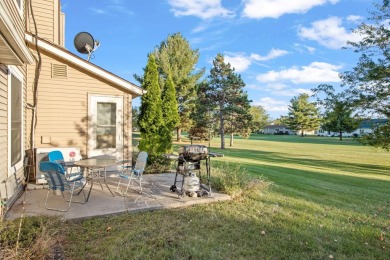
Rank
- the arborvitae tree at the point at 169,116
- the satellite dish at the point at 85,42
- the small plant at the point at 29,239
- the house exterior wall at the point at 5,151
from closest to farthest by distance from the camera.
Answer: the small plant at the point at 29,239 < the house exterior wall at the point at 5,151 < the satellite dish at the point at 85,42 < the arborvitae tree at the point at 169,116

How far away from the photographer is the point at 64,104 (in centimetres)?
651

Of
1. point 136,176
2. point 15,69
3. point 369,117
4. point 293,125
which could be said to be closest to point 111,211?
point 136,176

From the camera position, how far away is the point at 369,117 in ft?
42.9

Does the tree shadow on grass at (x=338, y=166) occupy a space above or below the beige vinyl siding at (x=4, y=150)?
below

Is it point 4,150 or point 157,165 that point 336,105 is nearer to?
point 157,165

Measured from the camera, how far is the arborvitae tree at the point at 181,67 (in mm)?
26266

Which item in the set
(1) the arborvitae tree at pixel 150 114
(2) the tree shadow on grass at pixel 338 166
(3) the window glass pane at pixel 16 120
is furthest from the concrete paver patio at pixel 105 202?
(2) the tree shadow on grass at pixel 338 166

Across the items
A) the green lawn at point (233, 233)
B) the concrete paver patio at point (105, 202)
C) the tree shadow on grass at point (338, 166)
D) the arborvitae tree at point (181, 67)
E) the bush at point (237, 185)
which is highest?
the arborvitae tree at point (181, 67)

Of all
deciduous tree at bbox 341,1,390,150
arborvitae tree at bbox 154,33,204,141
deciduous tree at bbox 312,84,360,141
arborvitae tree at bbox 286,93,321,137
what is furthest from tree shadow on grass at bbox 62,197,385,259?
arborvitae tree at bbox 286,93,321,137

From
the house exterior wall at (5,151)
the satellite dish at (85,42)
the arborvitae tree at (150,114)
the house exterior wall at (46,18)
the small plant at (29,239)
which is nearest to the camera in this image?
the small plant at (29,239)

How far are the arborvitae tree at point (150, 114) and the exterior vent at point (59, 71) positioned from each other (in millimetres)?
2815

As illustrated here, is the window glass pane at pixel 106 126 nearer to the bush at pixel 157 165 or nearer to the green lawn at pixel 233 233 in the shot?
the bush at pixel 157 165

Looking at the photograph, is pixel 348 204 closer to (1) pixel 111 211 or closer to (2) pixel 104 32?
(1) pixel 111 211

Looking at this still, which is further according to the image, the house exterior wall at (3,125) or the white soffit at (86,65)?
the white soffit at (86,65)
